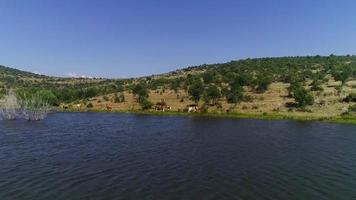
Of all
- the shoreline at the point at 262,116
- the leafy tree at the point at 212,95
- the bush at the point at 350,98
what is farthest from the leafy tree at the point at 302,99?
the leafy tree at the point at 212,95

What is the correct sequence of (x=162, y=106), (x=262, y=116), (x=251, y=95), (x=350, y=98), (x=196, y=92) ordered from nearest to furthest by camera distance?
(x=262, y=116)
(x=350, y=98)
(x=196, y=92)
(x=162, y=106)
(x=251, y=95)

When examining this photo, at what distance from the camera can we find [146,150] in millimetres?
53062

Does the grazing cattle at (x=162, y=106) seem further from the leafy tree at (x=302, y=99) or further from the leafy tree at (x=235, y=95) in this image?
the leafy tree at (x=302, y=99)

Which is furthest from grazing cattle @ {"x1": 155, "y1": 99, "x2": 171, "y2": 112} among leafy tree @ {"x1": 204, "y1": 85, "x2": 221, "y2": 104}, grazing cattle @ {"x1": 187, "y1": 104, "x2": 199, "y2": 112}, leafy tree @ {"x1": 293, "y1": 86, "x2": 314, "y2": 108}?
leafy tree @ {"x1": 293, "y1": 86, "x2": 314, "y2": 108}

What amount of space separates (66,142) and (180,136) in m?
18.7

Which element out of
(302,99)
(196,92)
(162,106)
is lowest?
(162,106)

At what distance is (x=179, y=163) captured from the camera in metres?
44.9

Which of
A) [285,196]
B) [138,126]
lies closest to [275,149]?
[285,196]

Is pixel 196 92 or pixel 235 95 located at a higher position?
pixel 196 92

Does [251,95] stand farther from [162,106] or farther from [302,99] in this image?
[162,106]

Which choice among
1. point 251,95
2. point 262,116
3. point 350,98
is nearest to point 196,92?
point 251,95

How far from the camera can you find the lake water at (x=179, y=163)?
3378 cm

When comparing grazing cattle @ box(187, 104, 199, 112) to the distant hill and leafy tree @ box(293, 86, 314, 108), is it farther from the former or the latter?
leafy tree @ box(293, 86, 314, 108)

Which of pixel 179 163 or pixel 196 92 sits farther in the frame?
pixel 196 92
